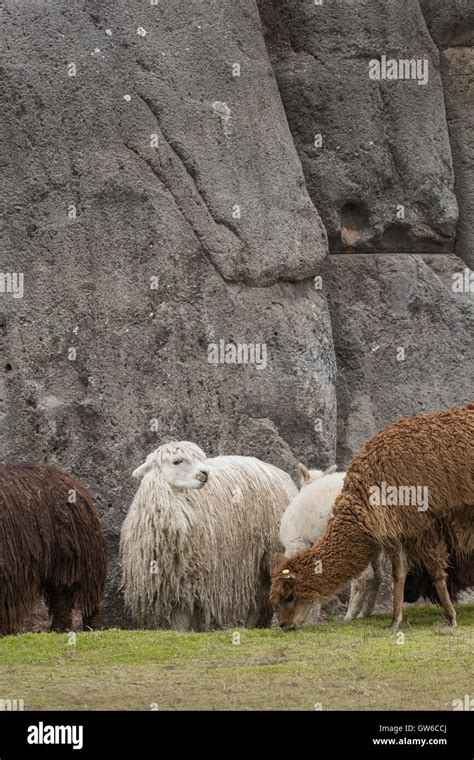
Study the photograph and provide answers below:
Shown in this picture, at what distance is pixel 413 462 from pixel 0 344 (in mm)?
3773

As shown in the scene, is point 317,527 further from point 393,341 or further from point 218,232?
point 393,341

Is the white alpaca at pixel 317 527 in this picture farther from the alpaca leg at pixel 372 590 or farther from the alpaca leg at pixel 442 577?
the alpaca leg at pixel 442 577

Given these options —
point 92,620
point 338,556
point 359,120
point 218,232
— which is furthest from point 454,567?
point 359,120

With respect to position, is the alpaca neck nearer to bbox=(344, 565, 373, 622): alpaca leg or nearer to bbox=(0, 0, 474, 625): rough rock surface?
bbox=(344, 565, 373, 622): alpaca leg

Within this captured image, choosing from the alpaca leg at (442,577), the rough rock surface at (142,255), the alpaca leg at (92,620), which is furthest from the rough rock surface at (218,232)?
the alpaca leg at (442,577)

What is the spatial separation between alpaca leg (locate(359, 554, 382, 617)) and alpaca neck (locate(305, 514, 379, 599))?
1200 mm

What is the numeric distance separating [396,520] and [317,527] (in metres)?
0.98

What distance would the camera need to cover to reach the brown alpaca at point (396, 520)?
9914 millimetres

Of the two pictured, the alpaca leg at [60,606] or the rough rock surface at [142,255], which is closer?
the alpaca leg at [60,606]

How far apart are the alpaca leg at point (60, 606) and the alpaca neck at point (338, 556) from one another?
1950 mm

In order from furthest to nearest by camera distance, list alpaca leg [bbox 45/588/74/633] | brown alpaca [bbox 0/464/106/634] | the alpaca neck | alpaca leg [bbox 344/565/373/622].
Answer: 1. alpaca leg [bbox 344/565/373/622]
2. alpaca leg [bbox 45/588/74/633]
3. brown alpaca [bbox 0/464/106/634]
4. the alpaca neck

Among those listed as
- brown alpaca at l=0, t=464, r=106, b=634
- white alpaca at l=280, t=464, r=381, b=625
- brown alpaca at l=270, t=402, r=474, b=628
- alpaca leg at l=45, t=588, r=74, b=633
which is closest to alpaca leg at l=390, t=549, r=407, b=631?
brown alpaca at l=270, t=402, r=474, b=628

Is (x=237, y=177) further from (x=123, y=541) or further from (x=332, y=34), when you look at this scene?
(x=123, y=541)

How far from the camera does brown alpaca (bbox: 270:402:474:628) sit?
9.91 metres
